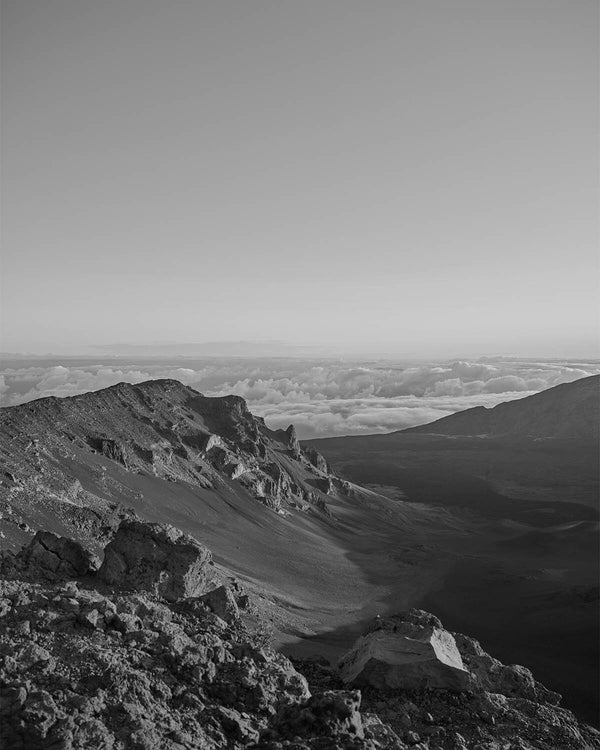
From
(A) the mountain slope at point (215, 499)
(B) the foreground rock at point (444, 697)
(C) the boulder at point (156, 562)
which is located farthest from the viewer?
(A) the mountain slope at point (215, 499)

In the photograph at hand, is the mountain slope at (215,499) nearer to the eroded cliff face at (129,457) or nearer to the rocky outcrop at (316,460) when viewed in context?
the eroded cliff face at (129,457)

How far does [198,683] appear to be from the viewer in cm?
1503

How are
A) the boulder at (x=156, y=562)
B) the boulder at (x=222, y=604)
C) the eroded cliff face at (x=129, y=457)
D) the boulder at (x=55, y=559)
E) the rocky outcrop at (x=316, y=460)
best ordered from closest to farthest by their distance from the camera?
1. the boulder at (x=222, y=604)
2. the boulder at (x=55, y=559)
3. the boulder at (x=156, y=562)
4. the eroded cliff face at (x=129, y=457)
5. the rocky outcrop at (x=316, y=460)

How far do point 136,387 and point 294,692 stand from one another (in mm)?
104777

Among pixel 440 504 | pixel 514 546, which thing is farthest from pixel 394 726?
pixel 440 504

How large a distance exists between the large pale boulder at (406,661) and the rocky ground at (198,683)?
0.19ft

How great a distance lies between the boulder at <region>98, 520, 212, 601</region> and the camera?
25922 mm

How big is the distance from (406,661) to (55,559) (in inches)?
637

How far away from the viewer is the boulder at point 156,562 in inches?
1021

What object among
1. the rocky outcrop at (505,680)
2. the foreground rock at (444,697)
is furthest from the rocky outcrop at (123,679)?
the rocky outcrop at (505,680)

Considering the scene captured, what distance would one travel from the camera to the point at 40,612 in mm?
15703

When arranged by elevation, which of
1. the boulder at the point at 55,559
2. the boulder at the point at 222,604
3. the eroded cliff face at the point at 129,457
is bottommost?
the eroded cliff face at the point at 129,457

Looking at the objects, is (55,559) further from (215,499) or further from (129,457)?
(215,499)

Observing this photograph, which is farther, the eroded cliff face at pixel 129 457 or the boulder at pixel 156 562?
the eroded cliff face at pixel 129 457
